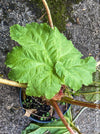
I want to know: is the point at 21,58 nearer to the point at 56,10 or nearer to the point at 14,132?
the point at 56,10

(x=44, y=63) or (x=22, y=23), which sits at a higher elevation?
(x=22, y=23)

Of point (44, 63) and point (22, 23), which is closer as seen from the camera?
point (44, 63)

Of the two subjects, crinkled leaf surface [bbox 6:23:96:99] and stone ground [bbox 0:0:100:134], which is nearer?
crinkled leaf surface [bbox 6:23:96:99]

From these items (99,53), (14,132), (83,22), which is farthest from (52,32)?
(14,132)

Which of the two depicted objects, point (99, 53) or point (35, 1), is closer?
point (35, 1)

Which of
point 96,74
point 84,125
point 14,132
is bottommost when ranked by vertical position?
point 84,125
